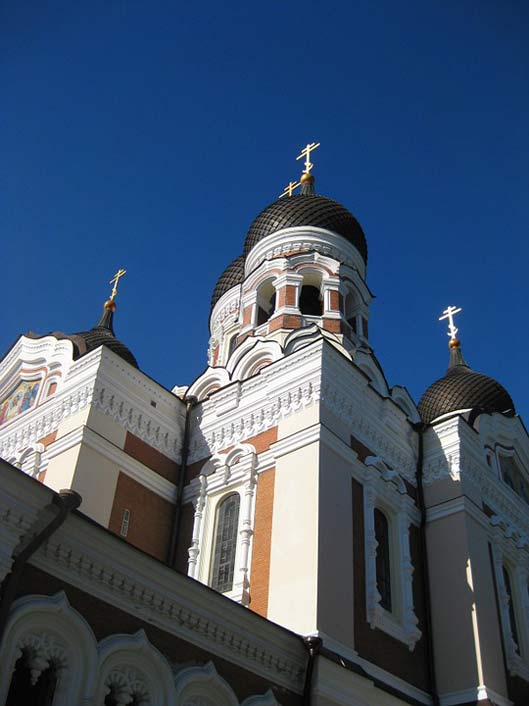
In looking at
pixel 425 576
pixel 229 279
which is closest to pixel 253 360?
pixel 425 576

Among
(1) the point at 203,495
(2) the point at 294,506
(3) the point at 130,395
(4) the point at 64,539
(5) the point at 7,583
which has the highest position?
(3) the point at 130,395

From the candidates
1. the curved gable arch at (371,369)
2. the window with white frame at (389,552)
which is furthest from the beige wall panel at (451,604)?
the curved gable arch at (371,369)

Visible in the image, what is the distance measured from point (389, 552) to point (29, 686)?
645 centimetres

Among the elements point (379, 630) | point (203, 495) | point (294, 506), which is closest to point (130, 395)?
point (203, 495)

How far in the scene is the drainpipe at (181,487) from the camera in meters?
12.2

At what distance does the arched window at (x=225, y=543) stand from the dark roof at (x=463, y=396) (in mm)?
5031

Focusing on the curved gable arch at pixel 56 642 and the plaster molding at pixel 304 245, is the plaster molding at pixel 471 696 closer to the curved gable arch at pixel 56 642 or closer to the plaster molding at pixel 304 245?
the curved gable arch at pixel 56 642

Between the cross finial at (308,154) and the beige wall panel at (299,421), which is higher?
the cross finial at (308,154)

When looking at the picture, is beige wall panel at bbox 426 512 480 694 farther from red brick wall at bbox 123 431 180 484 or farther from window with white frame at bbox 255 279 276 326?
window with white frame at bbox 255 279 276 326

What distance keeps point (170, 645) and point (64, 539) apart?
1.54 meters

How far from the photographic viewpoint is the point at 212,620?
8.36m

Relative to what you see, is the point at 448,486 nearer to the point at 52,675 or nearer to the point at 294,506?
the point at 294,506

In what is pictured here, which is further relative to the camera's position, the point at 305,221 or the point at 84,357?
the point at 305,221

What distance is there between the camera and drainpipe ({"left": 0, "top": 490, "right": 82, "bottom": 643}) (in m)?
6.62
